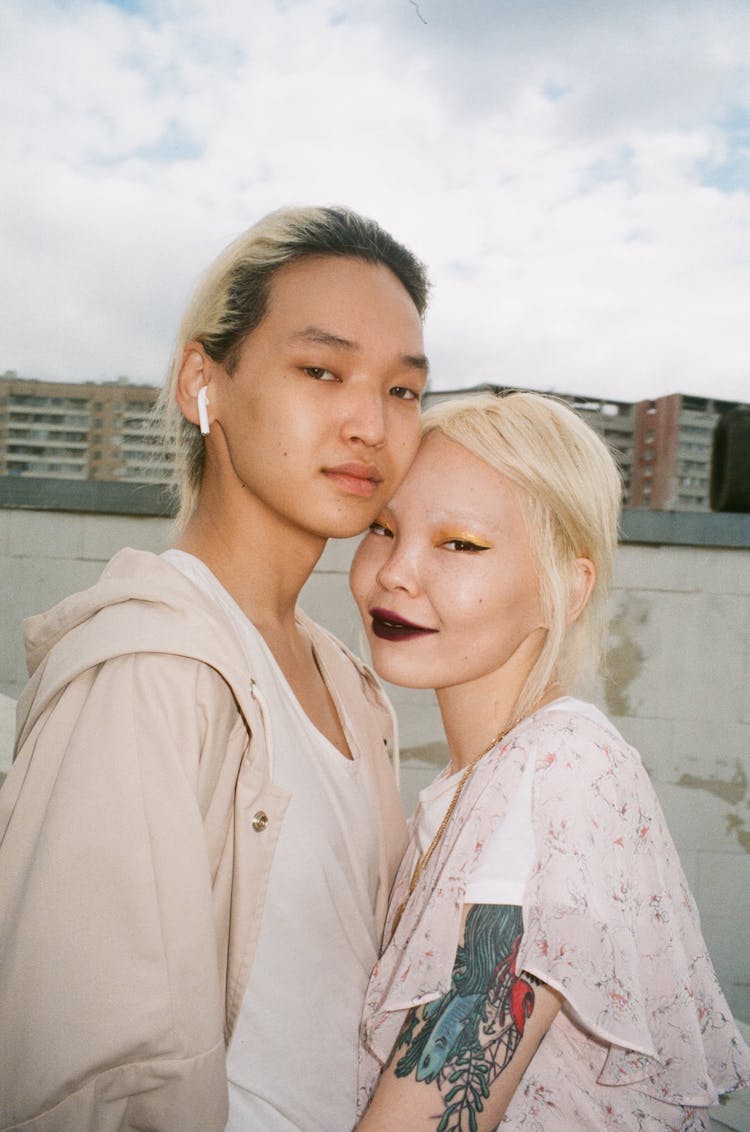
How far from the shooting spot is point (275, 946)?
1.28 metres

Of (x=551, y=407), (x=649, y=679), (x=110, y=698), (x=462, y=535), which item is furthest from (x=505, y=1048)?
(x=649, y=679)

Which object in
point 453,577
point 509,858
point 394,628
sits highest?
point 453,577

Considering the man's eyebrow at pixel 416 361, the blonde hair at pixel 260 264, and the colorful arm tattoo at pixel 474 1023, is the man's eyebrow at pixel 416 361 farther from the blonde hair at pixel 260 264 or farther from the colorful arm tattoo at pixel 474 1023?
the colorful arm tattoo at pixel 474 1023

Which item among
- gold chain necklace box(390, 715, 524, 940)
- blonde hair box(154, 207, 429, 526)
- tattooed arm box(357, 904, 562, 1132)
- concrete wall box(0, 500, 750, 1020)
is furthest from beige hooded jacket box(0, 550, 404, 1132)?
concrete wall box(0, 500, 750, 1020)

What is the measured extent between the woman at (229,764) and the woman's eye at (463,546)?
15cm

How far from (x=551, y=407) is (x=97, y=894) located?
3.61 ft

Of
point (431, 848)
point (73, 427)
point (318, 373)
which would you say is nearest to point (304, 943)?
point (431, 848)

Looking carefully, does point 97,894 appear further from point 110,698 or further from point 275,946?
point 275,946

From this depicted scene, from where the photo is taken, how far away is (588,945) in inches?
45.1

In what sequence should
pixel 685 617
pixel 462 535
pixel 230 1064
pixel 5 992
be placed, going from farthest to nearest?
pixel 685 617, pixel 462 535, pixel 230 1064, pixel 5 992

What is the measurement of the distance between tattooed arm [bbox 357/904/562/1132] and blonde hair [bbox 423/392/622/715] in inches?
20.3

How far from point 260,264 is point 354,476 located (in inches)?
16.4

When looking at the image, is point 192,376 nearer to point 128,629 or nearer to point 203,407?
point 203,407

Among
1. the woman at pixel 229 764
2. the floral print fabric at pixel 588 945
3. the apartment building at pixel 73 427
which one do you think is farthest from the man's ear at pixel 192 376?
the apartment building at pixel 73 427
